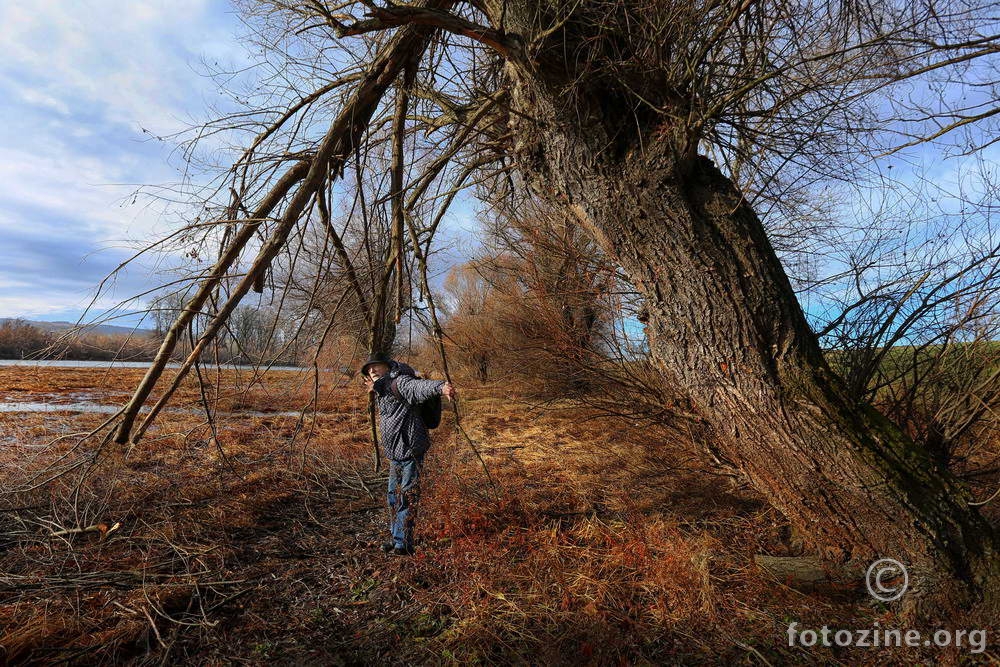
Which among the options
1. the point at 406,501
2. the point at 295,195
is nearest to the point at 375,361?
the point at 406,501

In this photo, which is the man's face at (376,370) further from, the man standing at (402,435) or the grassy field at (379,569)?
the grassy field at (379,569)

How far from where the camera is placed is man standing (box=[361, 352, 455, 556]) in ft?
12.7

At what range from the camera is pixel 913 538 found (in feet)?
8.96

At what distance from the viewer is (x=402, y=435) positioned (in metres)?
3.98

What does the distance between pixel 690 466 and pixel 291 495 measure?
4.55 meters

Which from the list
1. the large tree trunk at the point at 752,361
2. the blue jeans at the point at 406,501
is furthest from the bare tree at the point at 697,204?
the blue jeans at the point at 406,501

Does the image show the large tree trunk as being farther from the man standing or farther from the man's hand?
the man standing

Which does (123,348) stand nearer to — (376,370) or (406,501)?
(376,370)

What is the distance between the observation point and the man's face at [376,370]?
3.87m

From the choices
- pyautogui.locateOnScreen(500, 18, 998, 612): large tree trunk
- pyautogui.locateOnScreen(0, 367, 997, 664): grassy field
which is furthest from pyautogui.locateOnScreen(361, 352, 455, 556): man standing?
pyautogui.locateOnScreen(500, 18, 998, 612): large tree trunk

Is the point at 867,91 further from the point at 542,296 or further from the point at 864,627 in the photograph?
the point at 542,296

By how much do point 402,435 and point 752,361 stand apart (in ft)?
8.79

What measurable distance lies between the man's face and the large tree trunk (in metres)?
1.96

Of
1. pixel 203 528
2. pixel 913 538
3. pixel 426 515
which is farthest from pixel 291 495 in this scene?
pixel 913 538
